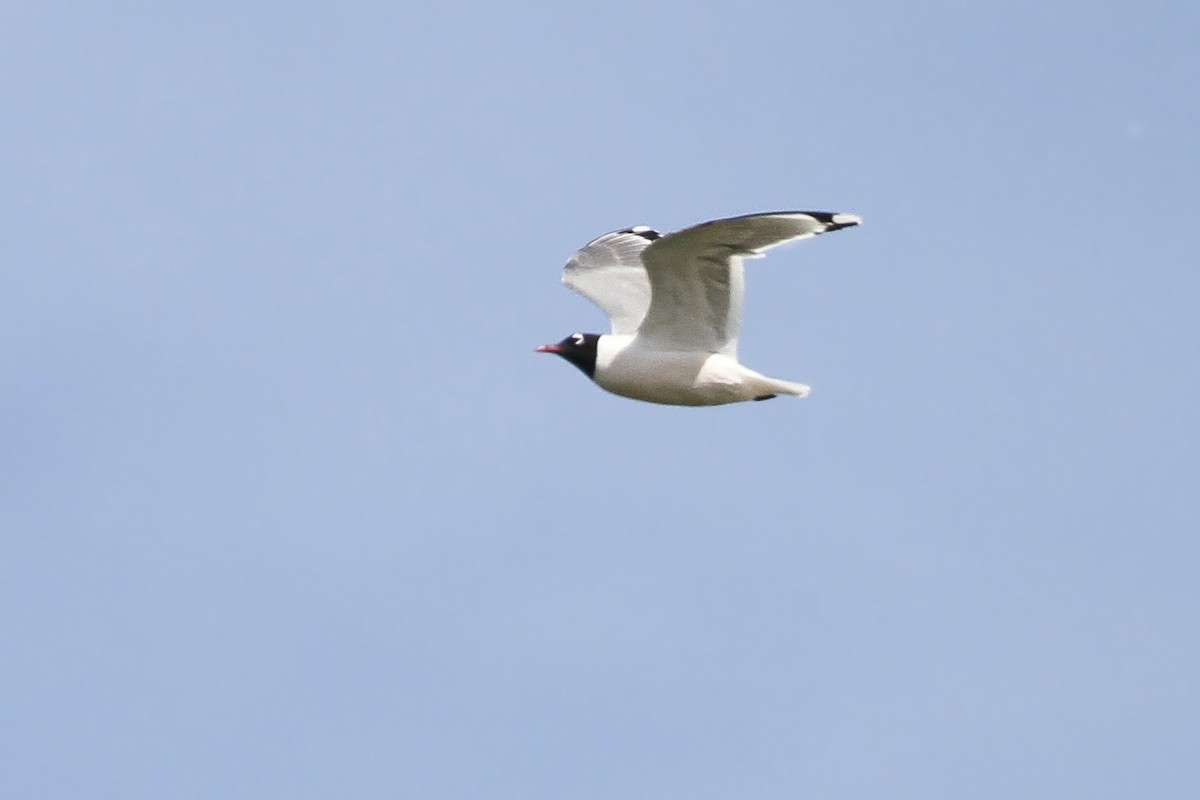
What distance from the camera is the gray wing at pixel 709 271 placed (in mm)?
16344

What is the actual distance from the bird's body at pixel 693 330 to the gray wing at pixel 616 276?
79 cm

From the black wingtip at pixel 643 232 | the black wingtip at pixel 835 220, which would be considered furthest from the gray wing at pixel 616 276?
the black wingtip at pixel 835 220

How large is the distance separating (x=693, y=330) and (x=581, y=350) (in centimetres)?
124

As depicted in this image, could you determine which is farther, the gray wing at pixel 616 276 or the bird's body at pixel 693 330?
the gray wing at pixel 616 276

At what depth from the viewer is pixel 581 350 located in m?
18.9

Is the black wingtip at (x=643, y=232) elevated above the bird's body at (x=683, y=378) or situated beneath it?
elevated above

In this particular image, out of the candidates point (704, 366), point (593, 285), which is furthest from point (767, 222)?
point (593, 285)

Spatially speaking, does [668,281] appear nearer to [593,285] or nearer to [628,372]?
[628,372]

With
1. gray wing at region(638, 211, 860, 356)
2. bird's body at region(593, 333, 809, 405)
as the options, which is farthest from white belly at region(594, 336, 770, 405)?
gray wing at region(638, 211, 860, 356)

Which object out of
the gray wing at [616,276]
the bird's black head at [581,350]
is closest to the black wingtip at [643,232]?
the gray wing at [616,276]

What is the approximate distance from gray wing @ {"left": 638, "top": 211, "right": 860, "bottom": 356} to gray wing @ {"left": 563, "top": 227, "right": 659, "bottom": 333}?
2.02 m

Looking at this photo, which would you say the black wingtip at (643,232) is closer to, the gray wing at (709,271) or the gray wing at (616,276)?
the gray wing at (616,276)

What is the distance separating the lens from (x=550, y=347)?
19219mm

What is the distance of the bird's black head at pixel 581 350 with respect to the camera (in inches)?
742
